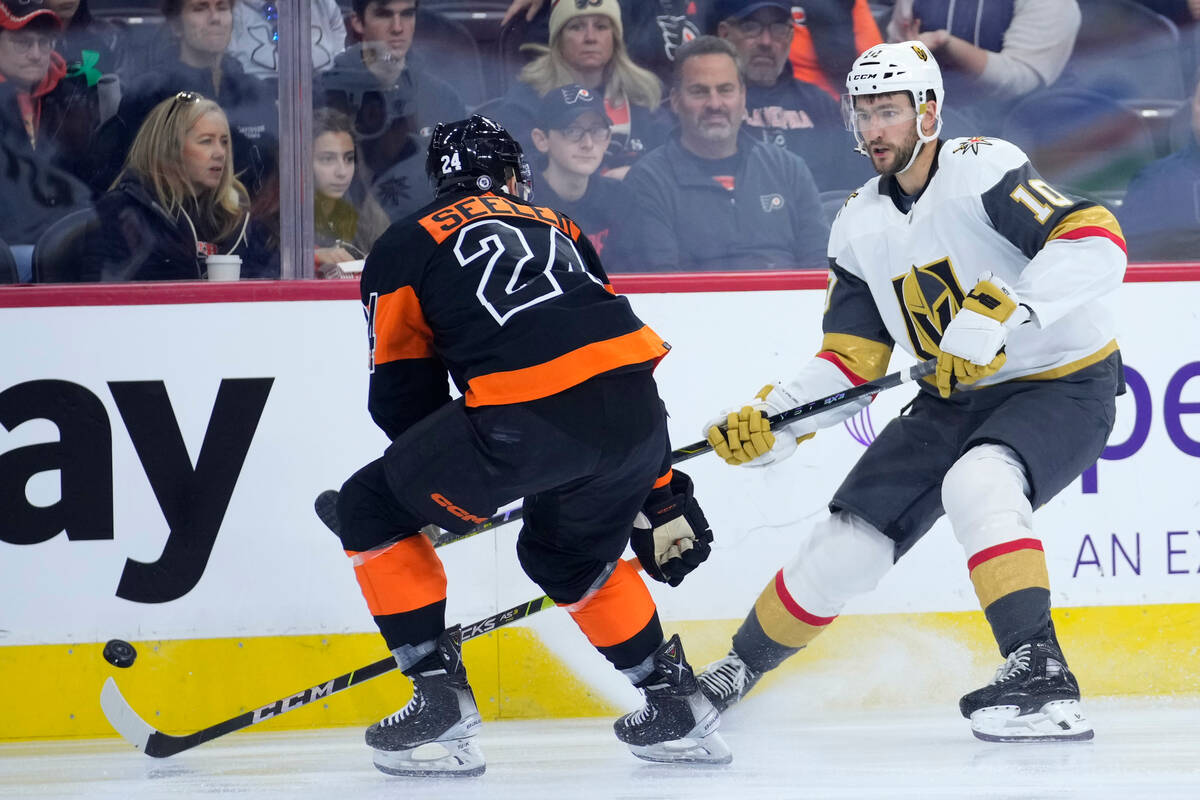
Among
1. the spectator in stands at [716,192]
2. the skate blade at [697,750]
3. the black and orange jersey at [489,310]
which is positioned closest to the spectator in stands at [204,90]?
the spectator in stands at [716,192]

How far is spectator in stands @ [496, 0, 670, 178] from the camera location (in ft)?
10.0

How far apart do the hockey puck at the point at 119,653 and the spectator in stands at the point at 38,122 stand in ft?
3.19

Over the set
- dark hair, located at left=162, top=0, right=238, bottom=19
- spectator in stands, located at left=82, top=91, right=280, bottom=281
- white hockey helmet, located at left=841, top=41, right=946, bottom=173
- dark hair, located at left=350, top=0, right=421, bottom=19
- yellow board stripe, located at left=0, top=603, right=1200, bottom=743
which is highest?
dark hair, located at left=350, top=0, right=421, bottom=19

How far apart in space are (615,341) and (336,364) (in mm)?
903

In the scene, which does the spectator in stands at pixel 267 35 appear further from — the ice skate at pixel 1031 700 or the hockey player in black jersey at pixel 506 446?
the ice skate at pixel 1031 700

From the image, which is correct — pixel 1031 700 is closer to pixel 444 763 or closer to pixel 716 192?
pixel 444 763

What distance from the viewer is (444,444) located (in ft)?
6.25

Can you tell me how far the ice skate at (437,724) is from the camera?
2.03 m

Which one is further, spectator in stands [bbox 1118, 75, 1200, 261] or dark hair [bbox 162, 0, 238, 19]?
spectator in stands [bbox 1118, 75, 1200, 261]

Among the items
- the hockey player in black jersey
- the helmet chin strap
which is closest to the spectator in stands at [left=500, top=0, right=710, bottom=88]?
the helmet chin strap

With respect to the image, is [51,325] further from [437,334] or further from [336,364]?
[437,334]

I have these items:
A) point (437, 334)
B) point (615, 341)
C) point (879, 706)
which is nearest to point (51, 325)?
point (437, 334)

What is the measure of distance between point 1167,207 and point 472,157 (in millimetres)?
1867

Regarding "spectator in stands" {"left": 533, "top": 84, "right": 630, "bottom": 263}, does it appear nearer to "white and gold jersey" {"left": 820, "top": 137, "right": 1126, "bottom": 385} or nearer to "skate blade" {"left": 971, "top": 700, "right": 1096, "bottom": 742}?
"white and gold jersey" {"left": 820, "top": 137, "right": 1126, "bottom": 385}
